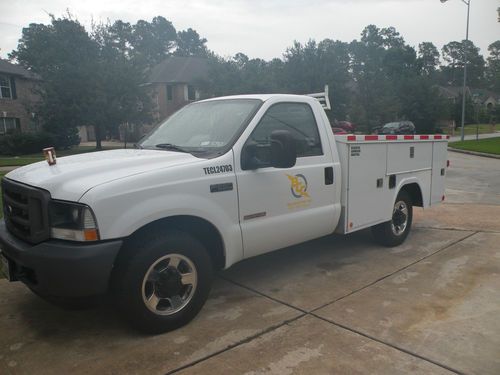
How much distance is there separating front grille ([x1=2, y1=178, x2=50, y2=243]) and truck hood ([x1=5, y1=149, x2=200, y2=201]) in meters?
0.06

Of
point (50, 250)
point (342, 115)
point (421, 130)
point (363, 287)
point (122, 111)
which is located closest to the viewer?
point (50, 250)

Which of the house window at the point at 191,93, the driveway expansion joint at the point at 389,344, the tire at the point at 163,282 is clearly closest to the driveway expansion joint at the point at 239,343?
the driveway expansion joint at the point at 389,344

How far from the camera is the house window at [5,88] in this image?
3036cm

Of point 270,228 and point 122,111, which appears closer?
point 270,228

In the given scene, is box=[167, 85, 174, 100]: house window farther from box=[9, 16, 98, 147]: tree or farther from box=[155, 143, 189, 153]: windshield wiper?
box=[155, 143, 189, 153]: windshield wiper

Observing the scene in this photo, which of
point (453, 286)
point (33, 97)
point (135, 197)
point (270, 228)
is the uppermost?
point (33, 97)

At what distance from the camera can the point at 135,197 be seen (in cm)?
322

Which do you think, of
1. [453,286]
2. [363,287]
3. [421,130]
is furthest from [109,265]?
[421,130]

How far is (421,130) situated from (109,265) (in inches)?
1773

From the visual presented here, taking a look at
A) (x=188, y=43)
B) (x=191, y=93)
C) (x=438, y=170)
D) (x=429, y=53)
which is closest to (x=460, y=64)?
(x=429, y=53)

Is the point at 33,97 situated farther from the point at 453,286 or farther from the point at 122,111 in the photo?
the point at 453,286

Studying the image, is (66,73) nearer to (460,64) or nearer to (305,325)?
(305,325)

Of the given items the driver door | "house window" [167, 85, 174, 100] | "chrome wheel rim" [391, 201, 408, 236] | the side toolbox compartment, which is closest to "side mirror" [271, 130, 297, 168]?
the driver door

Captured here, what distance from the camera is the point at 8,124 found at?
1236 inches
